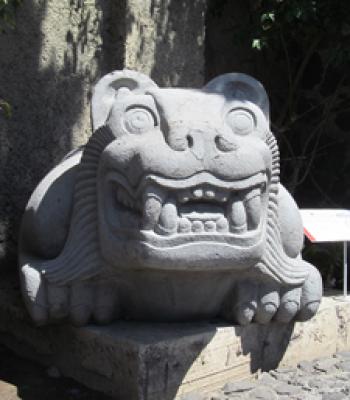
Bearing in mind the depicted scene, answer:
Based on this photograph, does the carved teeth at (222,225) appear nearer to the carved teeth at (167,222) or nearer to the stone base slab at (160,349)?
the carved teeth at (167,222)

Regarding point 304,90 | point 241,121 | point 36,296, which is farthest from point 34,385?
point 304,90

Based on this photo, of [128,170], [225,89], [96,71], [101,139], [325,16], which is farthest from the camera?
[325,16]

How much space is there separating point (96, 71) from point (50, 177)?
1086 millimetres

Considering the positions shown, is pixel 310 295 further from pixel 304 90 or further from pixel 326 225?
pixel 304 90

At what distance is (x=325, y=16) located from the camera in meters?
4.20

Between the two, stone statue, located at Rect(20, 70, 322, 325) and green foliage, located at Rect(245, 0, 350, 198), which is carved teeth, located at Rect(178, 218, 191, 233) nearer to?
stone statue, located at Rect(20, 70, 322, 325)

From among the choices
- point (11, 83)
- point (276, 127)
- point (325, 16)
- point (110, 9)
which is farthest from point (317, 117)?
point (11, 83)

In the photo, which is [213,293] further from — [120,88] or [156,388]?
[120,88]

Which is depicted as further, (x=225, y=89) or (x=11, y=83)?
(x=11, y=83)

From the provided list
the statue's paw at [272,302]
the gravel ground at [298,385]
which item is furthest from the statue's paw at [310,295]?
the gravel ground at [298,385]

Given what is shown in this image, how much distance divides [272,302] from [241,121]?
26.6 inches

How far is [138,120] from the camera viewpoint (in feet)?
7.26

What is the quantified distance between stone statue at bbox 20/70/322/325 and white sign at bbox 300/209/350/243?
15.1 inches

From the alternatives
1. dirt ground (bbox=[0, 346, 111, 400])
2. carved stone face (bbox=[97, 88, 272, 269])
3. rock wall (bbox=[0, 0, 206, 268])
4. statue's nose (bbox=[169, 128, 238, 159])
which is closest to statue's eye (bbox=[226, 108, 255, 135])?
carved stone face (bbox=[97, 88, 272, 269])
